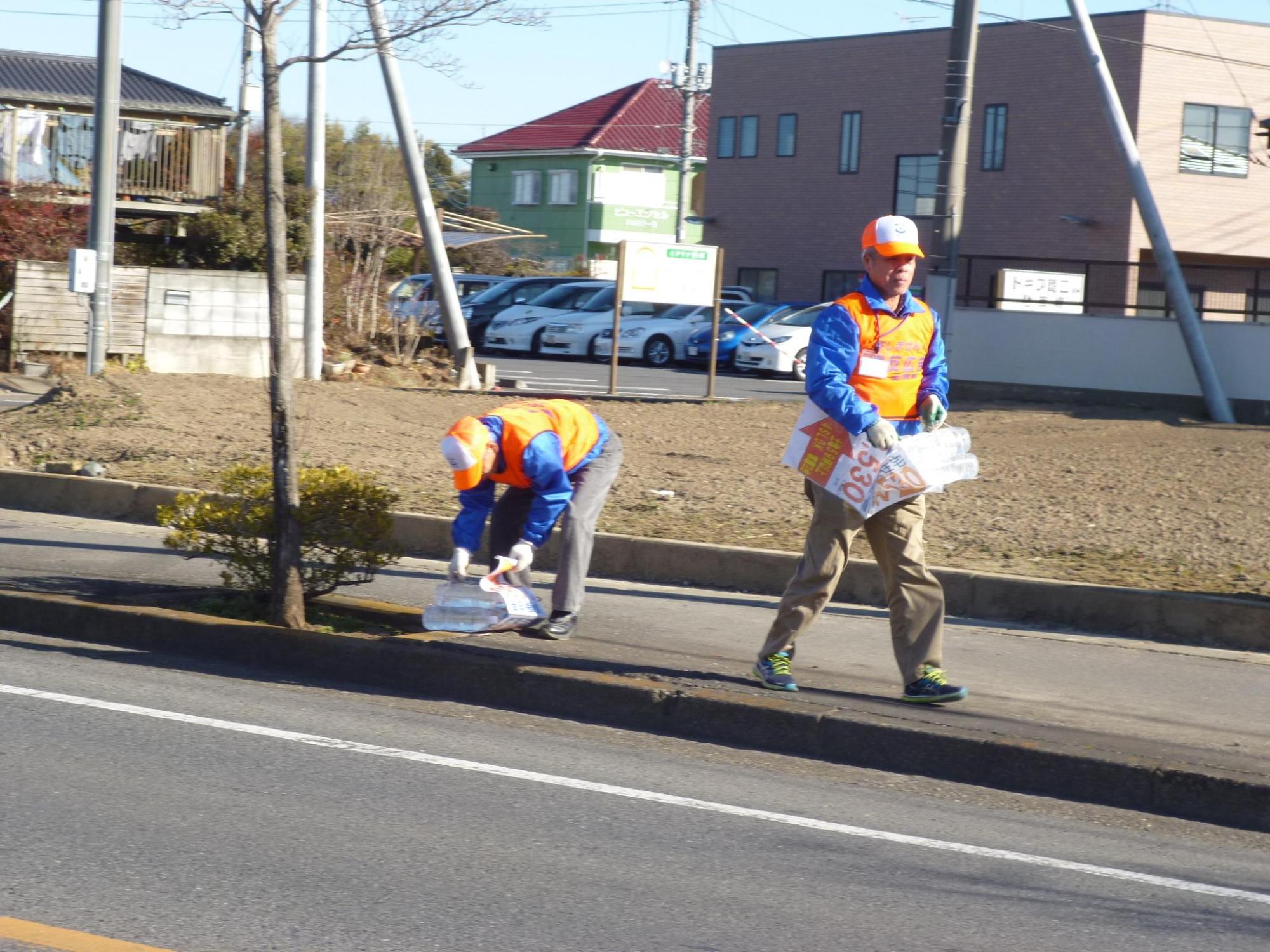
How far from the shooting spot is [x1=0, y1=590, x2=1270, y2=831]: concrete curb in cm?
574

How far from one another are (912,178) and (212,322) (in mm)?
23054

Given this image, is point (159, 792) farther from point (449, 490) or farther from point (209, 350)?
point (209, 350)

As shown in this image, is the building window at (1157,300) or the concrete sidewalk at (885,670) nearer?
the concrete sidewalk at (885,670)

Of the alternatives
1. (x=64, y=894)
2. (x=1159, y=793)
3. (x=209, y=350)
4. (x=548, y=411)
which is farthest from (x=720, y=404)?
(x=64, y=894)

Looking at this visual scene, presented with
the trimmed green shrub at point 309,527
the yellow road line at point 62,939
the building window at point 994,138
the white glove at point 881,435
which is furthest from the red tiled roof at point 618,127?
the yellow road line at point 62,939

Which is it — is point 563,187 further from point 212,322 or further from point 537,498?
point 537,498

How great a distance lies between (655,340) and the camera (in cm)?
2986

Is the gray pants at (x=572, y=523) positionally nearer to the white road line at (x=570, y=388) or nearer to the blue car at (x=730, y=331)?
the white road line at (x=570, y=388)

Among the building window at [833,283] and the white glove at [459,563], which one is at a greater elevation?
the building window at [833,283]

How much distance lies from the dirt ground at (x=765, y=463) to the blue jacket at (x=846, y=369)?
310 centimetres

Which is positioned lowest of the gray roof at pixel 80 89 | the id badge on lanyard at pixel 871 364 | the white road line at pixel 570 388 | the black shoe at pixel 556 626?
the black shoe at pixel 556 626

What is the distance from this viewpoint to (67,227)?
21.5 metres

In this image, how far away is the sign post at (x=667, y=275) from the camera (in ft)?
61.9

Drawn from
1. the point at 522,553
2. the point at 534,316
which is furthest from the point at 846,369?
the point at 534,316
